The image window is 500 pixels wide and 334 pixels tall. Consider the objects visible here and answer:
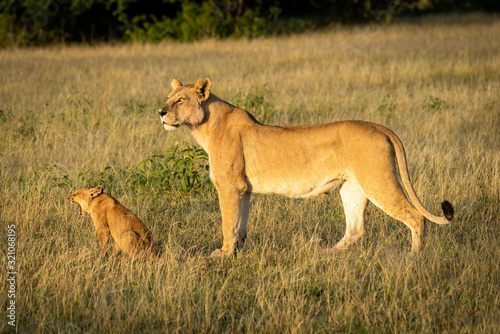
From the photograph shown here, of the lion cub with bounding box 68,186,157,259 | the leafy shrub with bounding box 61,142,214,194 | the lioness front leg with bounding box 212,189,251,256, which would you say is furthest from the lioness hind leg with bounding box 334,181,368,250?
the leafy shrub with bounding box 61,142,214,194

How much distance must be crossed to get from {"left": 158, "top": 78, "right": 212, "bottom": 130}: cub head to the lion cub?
0.81m

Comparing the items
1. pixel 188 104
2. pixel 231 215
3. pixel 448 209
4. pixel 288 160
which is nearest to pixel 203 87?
pixel 188 104

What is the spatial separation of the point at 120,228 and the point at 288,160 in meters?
1.46

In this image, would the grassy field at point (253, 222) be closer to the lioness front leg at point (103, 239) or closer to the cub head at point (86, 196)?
the lioness front leg at point (103, 239)

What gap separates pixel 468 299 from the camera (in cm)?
399

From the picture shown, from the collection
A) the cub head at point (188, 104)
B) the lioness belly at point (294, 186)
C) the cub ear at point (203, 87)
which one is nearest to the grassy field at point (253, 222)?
the lioness belly at point (294, 186)

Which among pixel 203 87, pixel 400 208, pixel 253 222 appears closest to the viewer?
pixel 400 208

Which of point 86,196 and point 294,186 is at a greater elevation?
point 294,186

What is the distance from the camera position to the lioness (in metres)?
4.62

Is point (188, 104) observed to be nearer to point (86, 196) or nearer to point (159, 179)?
point (86, 196)

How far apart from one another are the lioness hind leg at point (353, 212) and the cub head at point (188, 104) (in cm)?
142

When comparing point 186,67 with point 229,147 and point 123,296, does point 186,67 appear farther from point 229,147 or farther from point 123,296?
point 123,296

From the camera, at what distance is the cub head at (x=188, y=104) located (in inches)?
191

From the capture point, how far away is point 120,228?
462cm
